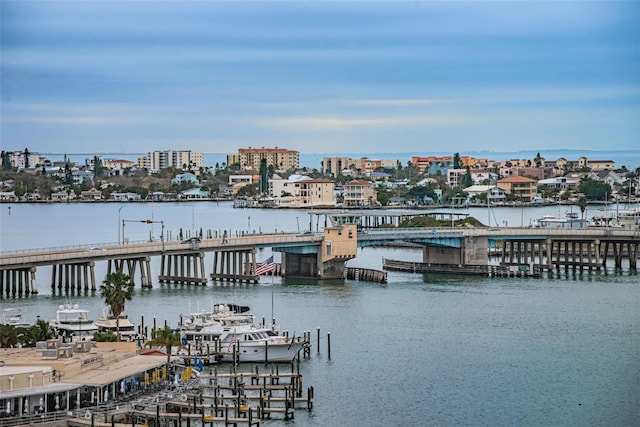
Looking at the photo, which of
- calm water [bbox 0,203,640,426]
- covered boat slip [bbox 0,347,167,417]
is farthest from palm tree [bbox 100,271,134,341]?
covered boat slip [bbox 0,347,167,417]

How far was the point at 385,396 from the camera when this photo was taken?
51.5m

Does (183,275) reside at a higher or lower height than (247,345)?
higher

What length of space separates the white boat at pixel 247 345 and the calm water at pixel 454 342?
1.29m

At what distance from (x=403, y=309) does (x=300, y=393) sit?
27.6 metres

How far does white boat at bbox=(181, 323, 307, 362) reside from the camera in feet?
190

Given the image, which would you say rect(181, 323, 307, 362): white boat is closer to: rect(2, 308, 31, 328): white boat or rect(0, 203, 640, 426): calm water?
rect(0, 203, 640, 426): calm water

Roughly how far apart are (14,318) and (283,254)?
36.4m

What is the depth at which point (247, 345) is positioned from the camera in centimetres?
5828

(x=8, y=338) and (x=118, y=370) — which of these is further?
(x=8, y=338)

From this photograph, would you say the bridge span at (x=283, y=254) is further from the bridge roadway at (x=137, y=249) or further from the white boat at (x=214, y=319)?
the white boat at (x=214, y=319)

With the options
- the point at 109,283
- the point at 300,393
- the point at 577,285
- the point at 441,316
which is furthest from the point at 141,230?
the point at 300,393

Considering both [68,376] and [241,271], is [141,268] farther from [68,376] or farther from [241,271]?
[68,376]

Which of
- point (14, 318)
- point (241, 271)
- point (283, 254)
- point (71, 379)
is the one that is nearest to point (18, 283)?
point (241, 271)

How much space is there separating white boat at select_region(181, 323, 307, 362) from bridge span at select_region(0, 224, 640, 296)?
25.3m
